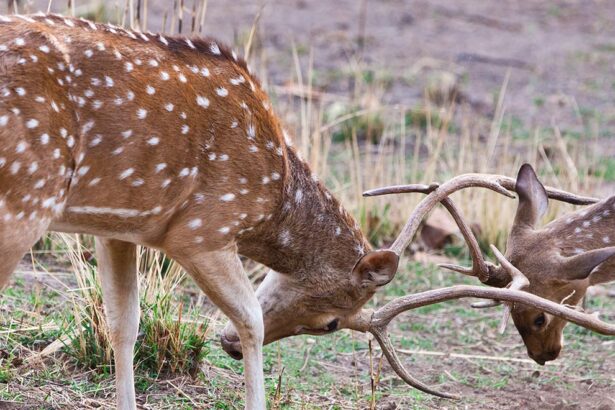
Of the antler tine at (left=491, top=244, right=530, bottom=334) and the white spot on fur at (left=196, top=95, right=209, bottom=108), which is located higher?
the white spot on fur at (left=196, top=95, right=209, bottom=108)

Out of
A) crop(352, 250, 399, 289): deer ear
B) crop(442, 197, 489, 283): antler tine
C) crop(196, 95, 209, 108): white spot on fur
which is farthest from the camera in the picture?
crop(442, 197, 489, 283): antler tine

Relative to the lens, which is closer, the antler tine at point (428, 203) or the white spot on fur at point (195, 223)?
the white spot on fur at point (195, 223)

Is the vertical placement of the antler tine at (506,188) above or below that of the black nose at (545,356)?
above

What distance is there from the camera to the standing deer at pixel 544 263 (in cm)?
621

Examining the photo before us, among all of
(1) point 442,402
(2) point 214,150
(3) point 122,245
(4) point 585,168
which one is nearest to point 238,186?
(2) point 214,150

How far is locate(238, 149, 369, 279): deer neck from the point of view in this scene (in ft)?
17.4

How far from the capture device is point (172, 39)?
16.7 feet

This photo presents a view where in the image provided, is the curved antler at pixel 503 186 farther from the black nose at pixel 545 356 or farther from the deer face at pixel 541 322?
the black nose at pixel 545 356

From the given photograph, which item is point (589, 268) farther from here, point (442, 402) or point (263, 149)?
point (263, 149)

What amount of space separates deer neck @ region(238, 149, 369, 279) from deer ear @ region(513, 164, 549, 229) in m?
1.16

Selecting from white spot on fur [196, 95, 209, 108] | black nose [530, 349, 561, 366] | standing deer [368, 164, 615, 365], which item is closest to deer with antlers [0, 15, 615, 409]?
white spot on fur [196, 95, 209, 108]

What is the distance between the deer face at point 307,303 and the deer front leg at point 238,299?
0.25 meters

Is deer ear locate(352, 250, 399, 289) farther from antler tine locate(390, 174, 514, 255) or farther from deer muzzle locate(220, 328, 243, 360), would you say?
deer muzzle locate(220, 328, 243, 360)

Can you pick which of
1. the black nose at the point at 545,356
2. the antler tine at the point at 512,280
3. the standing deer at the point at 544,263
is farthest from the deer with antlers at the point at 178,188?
the black nose at the point at 545,356
